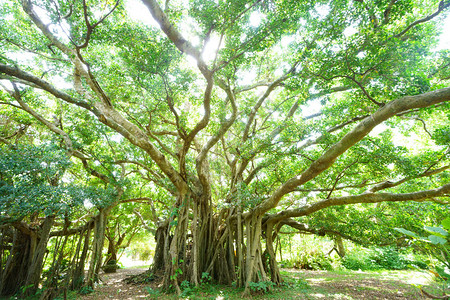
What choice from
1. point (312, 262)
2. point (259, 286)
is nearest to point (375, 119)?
point (259, 286)

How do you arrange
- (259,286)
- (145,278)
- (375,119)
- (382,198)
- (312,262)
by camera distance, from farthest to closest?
(312,262)
(145,278)
(259,286)
(382,198)
(375,119)

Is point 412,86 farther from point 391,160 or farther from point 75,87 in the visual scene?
point 75,87

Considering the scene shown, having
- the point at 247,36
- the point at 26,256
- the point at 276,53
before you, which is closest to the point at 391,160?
the point at 247,36

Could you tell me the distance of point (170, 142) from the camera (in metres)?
7.79

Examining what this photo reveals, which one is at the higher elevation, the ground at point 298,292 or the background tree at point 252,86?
the background tree at point 252,86

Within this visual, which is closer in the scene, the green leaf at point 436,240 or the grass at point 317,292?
the green leaf at point 436,240

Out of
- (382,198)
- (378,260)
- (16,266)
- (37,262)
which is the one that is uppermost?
(382,198)

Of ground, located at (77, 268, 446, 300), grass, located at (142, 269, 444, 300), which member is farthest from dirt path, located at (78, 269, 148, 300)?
grass, located at (142, 269, 444, 300)

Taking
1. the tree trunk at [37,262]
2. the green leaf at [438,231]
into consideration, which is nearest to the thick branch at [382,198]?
the green leaf at [438,231]

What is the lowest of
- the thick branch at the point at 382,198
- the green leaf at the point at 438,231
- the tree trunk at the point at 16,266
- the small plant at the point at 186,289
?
the small plant at the point at 186,289

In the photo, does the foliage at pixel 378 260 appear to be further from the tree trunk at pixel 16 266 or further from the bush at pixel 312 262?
the tree trunk at pixel 16 266

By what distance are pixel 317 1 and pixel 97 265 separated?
8122mm

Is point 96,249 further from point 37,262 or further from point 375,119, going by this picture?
point 375,119

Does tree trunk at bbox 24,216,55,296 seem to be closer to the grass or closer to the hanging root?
the hanging root
